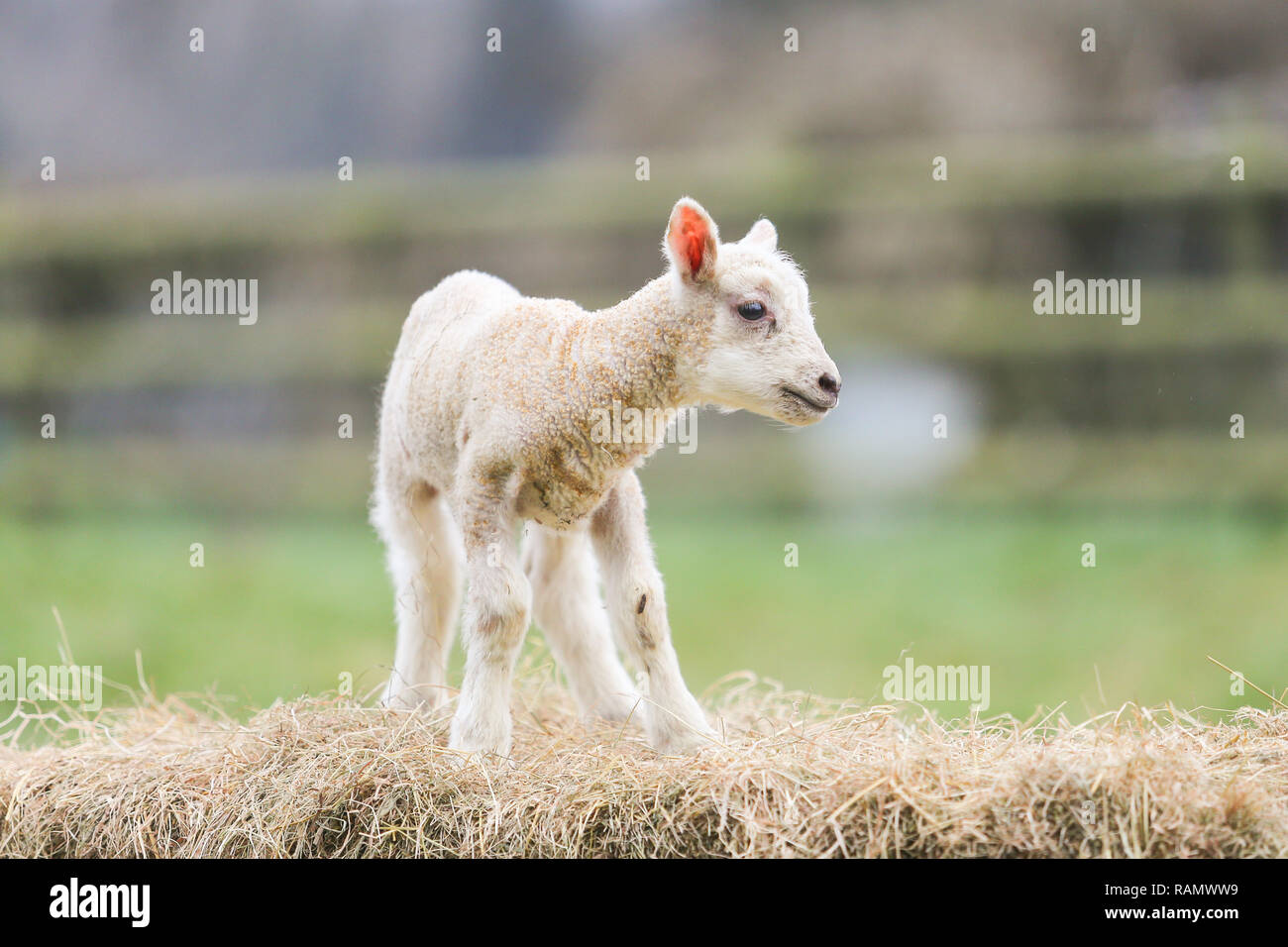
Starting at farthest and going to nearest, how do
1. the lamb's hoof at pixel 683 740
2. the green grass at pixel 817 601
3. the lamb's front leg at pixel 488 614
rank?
the green grass at pixel 817 601 → the lamb's hoof at pixel 683 740 → the lamb's front leg at pixel 488 614

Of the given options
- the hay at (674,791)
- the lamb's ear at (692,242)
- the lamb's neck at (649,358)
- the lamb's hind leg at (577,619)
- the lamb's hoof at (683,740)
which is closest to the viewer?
the hay at (674,791)

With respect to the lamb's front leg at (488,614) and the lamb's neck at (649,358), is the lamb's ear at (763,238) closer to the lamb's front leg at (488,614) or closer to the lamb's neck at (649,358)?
the lamb's neck at (649,358)

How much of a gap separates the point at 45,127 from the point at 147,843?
16285 millimetres

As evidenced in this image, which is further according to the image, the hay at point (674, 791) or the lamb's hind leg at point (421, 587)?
the lamb's hind leg at point (421, 587)

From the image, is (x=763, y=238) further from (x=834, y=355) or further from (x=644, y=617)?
(x=834, y=355)

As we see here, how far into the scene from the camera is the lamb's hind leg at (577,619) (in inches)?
221

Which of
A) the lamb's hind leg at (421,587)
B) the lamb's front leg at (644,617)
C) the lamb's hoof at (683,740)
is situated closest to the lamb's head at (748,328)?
the lamb's front leg at (644,617)

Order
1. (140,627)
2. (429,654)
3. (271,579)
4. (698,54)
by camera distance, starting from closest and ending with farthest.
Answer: (429,654) → (140,627) → (271,579) → (698,54)

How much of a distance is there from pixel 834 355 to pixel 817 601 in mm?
2726

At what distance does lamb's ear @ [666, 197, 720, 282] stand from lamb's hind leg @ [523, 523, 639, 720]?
140 cm

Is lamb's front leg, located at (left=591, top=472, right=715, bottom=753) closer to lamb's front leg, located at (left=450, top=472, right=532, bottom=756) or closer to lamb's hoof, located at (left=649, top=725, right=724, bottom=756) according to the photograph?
lamb's hoof, located at (left=649, top=725, right=724, bottom=756)

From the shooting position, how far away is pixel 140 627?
35.8ft
